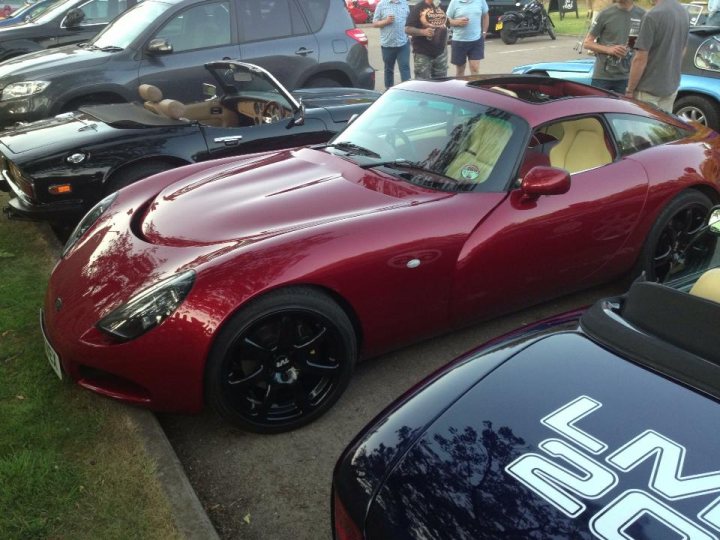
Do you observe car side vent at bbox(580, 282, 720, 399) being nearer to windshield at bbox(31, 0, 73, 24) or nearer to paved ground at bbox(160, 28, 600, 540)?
paved ground at bbox(160, 28, 600, 540)

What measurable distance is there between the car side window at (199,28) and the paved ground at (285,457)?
15.3 feet

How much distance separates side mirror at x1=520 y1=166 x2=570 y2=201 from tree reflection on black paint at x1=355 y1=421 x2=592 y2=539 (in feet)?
5.66

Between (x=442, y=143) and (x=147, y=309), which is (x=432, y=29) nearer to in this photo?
(x=442, y=143)

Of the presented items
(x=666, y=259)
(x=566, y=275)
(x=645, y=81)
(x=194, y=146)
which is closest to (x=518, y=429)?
(x=566, y=275)

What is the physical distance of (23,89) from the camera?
251 inches

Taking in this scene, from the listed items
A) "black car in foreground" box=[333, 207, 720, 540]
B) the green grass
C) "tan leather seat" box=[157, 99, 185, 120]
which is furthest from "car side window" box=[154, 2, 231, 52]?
"black car in foreground" box=[333, 207, 720, 540]

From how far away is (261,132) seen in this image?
503 centimetres

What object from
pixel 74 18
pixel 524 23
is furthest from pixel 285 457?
pixel 524 23

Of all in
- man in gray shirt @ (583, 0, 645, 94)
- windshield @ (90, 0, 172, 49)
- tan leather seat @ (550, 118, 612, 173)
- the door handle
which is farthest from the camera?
windshield @ (90, 0, 172, 49)

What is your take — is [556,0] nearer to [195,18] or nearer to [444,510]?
[195,18]

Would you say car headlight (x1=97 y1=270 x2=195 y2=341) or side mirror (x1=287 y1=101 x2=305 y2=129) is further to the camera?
side mirror (x1=287 y1=101 x2=305 y2=129)

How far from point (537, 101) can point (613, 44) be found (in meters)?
3.06

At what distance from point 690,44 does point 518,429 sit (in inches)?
276

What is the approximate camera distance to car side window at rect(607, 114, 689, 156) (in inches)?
156
